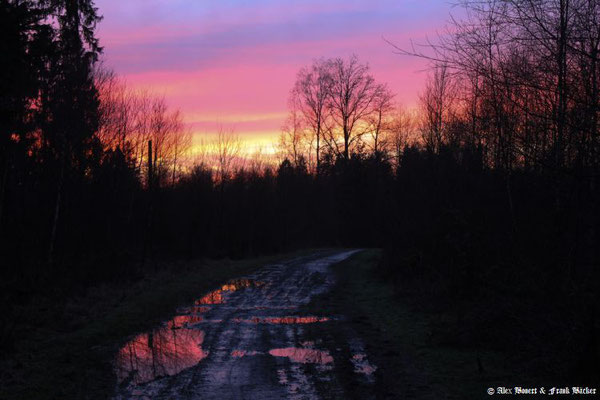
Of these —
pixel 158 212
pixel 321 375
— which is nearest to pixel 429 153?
pixel 321 375

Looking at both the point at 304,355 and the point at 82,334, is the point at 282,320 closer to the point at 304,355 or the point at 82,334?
the point at 304,355

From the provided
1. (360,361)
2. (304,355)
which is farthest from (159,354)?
(360,361)

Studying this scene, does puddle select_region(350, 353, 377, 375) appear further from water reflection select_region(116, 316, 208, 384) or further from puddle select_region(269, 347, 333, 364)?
water reflection select_region(116, 316, 208, 384)

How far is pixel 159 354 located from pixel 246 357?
1.61 metres

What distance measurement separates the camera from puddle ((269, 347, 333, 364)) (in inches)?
335

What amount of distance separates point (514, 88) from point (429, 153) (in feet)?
53.5

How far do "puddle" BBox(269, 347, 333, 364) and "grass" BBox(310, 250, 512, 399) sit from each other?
86 cm

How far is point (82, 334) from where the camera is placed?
10.9m

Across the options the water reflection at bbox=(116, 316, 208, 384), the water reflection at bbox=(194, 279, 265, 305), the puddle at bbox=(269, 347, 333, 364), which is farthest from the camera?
the water reflection at bbox=(194, 279, 265, 305)

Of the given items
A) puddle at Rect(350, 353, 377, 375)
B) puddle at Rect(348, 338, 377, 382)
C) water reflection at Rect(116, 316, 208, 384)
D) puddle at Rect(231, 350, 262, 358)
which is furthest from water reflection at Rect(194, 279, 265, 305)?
puddle at Rect(350, 353, 377, 375)

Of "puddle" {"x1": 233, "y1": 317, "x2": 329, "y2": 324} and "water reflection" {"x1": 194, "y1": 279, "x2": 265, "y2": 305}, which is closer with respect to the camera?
"puddle" {"x1": 233, "y1": 317, "x2": 329, "y2": 324}

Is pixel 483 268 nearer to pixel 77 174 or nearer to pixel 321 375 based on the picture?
pixel 321 375

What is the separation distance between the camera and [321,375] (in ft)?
25.1

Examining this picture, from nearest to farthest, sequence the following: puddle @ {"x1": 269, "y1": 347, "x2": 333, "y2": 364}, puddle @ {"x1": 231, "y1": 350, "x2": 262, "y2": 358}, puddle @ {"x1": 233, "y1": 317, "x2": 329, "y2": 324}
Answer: puddle @ {"x1": 269, "y1": 347, "x2": 333, "y2": 364}, puddle @ {"x1": 231, "y1": 350, "x2": 262, "y2": 358}, puddle @ {"x1": 233, "y1": 317, "x2": 329, "y2": 324}
